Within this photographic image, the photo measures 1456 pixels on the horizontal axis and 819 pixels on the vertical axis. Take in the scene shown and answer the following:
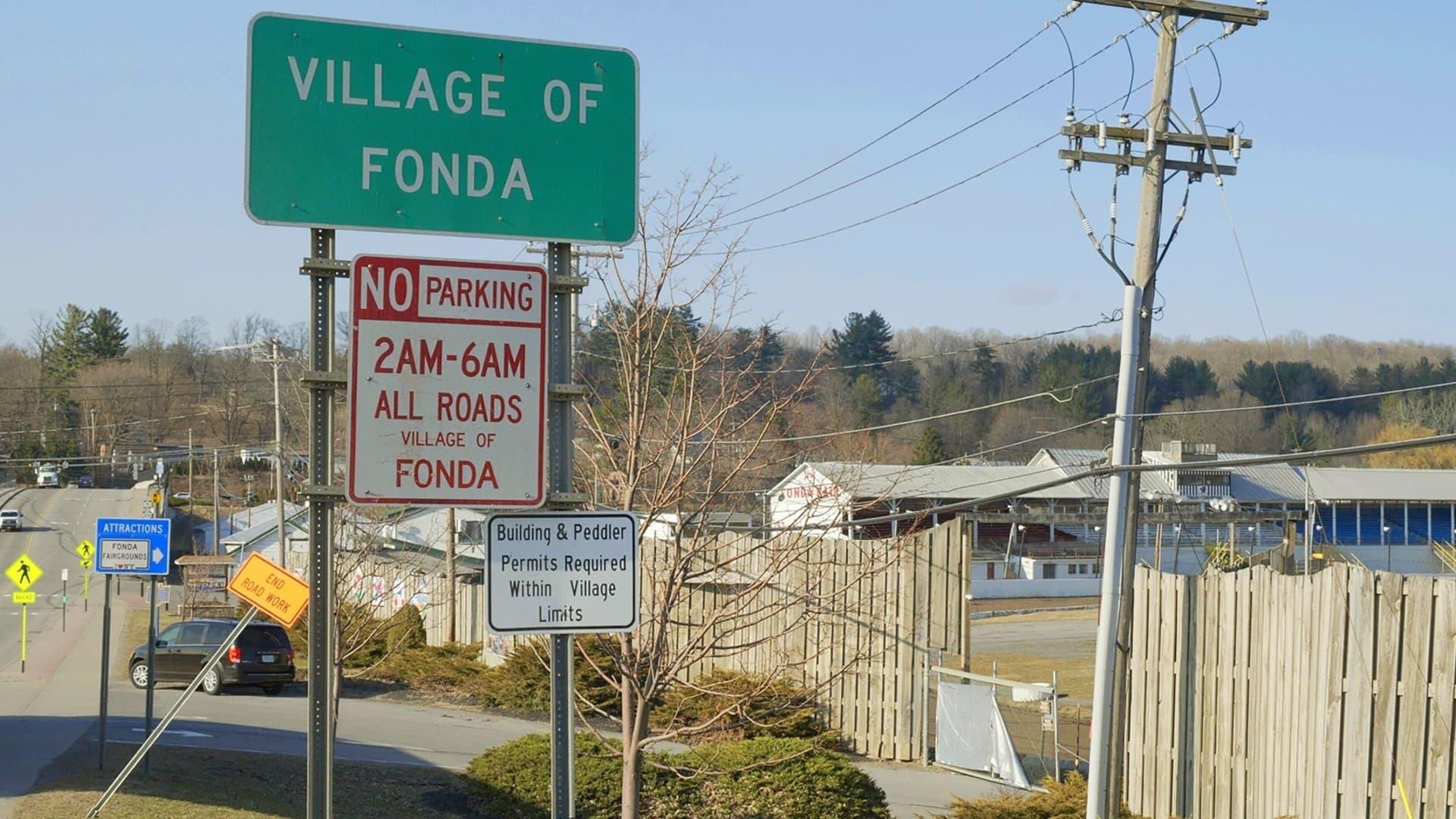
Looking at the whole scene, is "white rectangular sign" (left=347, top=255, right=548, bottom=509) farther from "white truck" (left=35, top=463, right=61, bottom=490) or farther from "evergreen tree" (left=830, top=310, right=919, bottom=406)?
"white truck" (left=35, top=463, right=61, bottom=490)

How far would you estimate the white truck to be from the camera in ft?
315

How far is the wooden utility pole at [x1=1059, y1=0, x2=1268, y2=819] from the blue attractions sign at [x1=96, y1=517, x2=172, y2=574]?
34.8ft

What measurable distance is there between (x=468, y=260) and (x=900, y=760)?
1556 centimetres

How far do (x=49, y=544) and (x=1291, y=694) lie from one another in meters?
72.1

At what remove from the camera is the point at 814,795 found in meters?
14.0

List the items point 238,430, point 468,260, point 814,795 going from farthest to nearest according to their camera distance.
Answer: point 238,430
point 814,795
point 468,260

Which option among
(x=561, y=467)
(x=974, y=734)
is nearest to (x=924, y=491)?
(x=974, y=734)

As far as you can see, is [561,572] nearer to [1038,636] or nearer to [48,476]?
[1038,636]

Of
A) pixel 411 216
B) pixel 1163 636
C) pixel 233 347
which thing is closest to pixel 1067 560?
pixel 233 347

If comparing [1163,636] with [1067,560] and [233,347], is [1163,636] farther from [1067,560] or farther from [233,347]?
[1067,560]

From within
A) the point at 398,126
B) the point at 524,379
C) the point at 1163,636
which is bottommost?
the point at 1163,636

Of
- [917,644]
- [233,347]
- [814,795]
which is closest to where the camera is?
[814,795]

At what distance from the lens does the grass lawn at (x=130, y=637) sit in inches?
1271

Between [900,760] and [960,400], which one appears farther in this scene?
[960,400]
